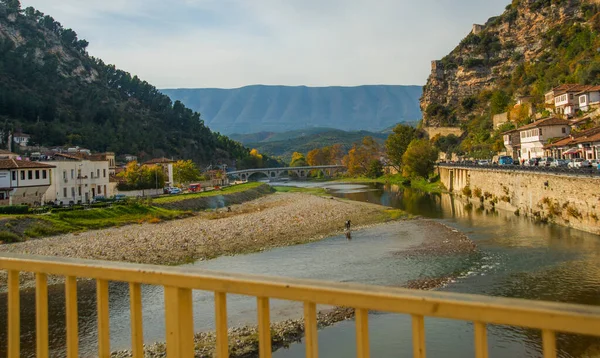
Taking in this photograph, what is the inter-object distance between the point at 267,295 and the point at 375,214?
48.7m

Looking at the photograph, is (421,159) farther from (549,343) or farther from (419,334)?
(549,343)

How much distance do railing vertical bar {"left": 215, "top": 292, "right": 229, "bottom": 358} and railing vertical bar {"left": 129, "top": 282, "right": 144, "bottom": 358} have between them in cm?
66

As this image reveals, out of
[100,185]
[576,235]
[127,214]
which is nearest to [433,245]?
[576,235]

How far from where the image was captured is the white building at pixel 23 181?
140 ft

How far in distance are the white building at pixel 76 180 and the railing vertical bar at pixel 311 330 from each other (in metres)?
50.3

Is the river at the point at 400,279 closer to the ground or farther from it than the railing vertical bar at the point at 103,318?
closer to the ground

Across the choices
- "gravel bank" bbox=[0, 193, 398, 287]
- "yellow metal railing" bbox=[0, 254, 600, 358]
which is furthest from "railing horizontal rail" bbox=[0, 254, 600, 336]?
"gravel bank" bbox=[0, 193, 398, 287]

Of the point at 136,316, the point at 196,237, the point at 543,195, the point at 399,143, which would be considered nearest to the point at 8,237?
the point at 196,237

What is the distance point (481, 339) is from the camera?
9.00 ft

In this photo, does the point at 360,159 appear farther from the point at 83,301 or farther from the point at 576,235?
the point at 83,301

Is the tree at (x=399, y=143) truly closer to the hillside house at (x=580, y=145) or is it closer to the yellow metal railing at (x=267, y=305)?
the hillside house at (x=580, y=145)

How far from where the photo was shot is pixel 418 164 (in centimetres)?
8781

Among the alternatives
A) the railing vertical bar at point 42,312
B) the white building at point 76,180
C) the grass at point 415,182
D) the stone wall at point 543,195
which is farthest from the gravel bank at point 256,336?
the grass at point 415,182

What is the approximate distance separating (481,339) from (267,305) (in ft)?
4.60
